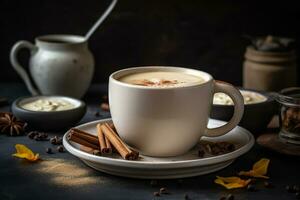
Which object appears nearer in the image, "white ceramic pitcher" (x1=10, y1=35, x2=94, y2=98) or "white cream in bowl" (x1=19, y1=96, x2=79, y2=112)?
"white cream in bowl" (x1=19, y1=96, x2=79, y2=112)

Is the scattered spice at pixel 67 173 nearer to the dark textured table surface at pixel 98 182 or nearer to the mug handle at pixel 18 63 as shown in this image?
the dark textured table surface at pixel 98 182

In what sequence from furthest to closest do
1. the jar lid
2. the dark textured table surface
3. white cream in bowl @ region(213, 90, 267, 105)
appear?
white cream in bowl @ region(213, 90, 267, 105), the jar lid, the dark textured table surface

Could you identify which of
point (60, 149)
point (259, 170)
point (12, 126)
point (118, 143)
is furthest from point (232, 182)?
point (12, 126)

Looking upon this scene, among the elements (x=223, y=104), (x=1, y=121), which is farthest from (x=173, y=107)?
(x=1, y=121)

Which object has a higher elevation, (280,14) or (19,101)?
(280,14)

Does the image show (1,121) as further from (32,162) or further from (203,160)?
(203,160)

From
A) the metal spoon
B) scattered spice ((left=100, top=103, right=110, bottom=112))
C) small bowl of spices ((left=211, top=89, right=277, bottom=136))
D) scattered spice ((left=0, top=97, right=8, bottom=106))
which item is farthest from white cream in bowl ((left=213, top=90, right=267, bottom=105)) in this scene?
scattered spice ((left=0, top=97, right=8, bottom=106))

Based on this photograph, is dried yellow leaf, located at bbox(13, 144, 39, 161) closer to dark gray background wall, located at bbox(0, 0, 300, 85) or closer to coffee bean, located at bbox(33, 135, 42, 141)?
coffee bean, located at bbox(33, 135, 42, 141)

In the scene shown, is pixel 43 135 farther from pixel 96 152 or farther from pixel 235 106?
pixel 235 106
